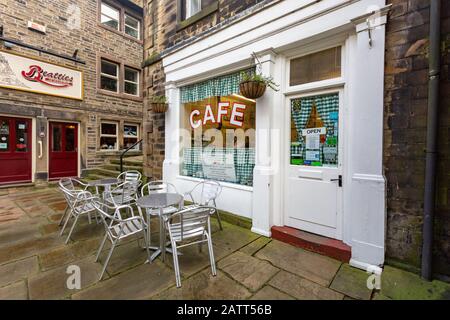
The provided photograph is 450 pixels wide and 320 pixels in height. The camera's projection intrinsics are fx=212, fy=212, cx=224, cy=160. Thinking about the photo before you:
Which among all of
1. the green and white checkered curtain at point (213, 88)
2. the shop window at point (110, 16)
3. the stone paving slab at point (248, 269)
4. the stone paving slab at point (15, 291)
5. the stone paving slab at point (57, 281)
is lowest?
the stone paving slab at point (15, 291)

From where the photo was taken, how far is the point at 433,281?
214cm

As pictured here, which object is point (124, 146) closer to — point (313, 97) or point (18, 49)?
point (18, 49)

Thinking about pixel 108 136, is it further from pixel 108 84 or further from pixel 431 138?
pixel 431 138

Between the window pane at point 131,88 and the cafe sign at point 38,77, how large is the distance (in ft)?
6.04

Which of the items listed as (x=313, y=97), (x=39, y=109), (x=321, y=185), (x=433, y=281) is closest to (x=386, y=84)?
(x=313, y=97)

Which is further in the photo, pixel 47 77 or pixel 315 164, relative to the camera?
pixel 47 77

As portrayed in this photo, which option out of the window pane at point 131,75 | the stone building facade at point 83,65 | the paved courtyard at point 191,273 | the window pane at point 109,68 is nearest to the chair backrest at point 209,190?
the paved courtyard at point 191,273

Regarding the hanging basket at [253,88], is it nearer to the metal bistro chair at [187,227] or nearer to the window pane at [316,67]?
the window pane at [316,67]

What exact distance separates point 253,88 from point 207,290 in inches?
101

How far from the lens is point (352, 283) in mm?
2160

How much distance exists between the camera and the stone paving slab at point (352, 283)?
6.60 feet

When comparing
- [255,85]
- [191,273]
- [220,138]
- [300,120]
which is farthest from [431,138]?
[220,138]

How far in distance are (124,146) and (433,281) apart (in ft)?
31.1

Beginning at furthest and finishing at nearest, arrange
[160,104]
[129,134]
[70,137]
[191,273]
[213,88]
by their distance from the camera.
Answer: [129,134] < [70,137] < [160,104] < [213,88] < [191,273]
